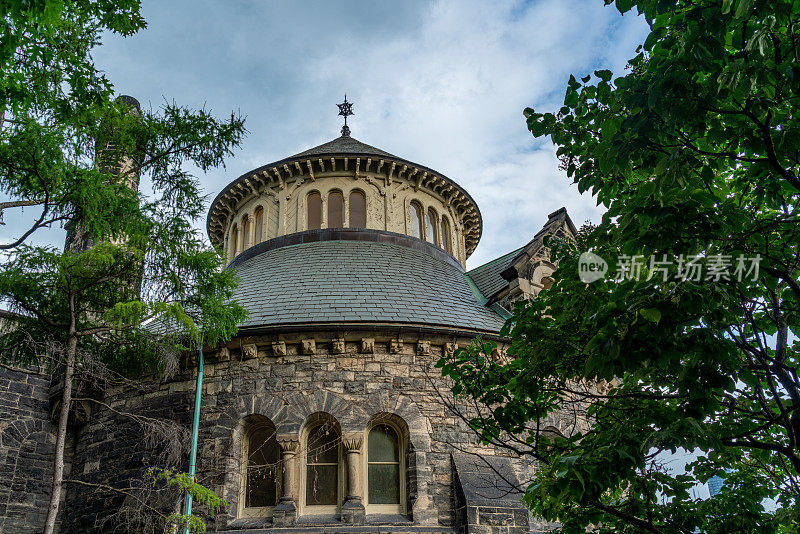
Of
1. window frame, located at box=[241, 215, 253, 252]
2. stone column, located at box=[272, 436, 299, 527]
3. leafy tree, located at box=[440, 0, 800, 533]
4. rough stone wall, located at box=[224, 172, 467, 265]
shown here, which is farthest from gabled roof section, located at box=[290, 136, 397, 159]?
leafy tree, located at box=[440, 0, 800, 533]

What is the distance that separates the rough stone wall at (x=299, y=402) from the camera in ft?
34.1

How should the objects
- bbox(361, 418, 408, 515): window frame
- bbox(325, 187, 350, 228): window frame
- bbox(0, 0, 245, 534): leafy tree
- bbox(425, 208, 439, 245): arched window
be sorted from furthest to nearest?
bbox(425, 208, 439, 245): arched window < bbox(325, 187, 350, 228): window frame < bbox(361, 418, 408, 515): window frame < bbox(0, 0, 245, 534): leafy tree

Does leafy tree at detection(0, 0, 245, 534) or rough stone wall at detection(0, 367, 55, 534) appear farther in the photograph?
rough stone wall at detection(0, 367, 55, 534)

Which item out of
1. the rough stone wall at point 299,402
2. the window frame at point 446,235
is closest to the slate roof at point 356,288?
the rough stone wall at point 299,402

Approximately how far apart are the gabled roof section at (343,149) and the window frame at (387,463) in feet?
27.1

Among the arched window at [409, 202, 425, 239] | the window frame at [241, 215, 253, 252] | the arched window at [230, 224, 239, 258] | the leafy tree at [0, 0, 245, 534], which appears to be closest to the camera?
the leafy tree at [0, 0, 245, 534]

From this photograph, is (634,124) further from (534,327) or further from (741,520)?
(741,520)

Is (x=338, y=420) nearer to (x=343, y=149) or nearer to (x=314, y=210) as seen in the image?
(x=314, y=210)

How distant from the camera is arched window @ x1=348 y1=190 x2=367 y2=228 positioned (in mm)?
16781

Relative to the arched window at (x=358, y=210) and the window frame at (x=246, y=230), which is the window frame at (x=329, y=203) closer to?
the arched window at (x=358, y=210)

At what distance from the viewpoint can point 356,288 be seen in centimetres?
1284

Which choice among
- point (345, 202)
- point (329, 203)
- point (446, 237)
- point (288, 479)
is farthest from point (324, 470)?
point (446, 237)

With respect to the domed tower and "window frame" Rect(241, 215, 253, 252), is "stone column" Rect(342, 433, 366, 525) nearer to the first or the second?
the domed tower

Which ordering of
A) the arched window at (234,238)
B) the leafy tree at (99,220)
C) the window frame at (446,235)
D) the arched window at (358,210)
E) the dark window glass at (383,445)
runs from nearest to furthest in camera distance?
the leafy tree at (99,220) → the dark window glass at (383,445) → the arched window at (358,210) → the window frame at (446,235) → the arched window at (234,238)
